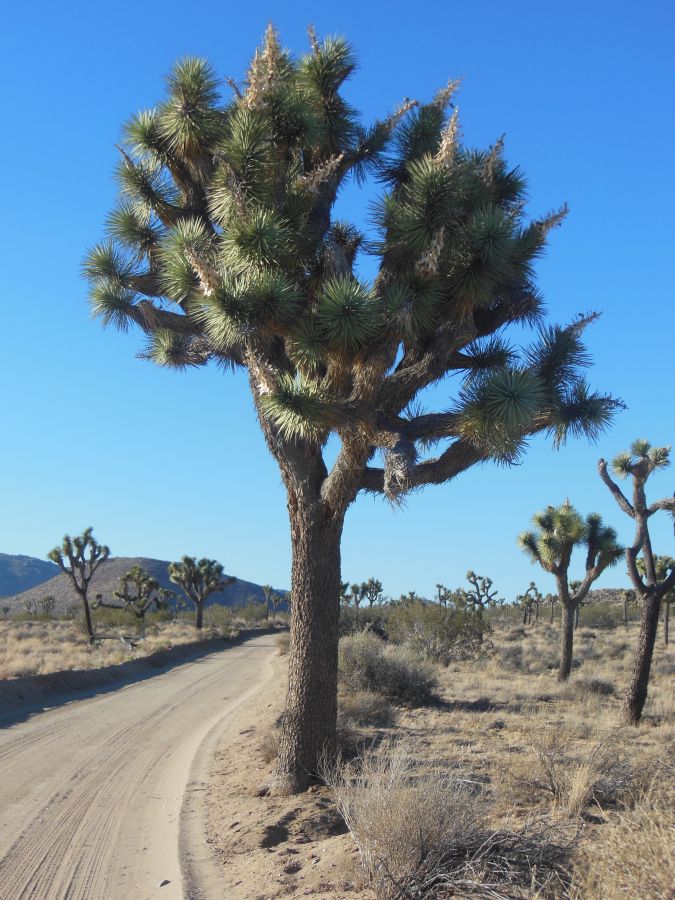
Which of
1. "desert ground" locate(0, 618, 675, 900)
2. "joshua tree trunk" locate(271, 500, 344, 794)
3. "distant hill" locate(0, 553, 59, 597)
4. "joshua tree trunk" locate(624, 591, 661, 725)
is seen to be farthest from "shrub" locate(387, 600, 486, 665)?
"distant hill" locate(0, 553, 59, 597)

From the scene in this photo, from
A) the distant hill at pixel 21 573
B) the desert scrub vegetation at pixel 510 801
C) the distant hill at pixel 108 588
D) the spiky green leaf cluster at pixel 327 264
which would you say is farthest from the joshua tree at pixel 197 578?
the distant hill at pixel 21 573

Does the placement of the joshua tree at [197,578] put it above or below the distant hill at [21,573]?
below

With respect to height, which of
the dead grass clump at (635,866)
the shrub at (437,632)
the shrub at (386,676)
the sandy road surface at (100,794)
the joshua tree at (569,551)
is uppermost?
the joshua tree at (569,551)

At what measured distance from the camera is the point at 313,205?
8617 millimetres

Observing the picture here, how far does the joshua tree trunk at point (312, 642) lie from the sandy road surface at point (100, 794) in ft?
4.77

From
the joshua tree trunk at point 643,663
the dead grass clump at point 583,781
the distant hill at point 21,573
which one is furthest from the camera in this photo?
the distant hill at point 21,573

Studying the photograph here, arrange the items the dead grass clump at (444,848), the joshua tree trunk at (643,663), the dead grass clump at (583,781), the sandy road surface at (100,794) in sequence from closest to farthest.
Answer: the dead grass clump at (444,848), the sandy road surface at (100,794), the dead grass clump at (583,781), the joshua tree trunk at (643,663)

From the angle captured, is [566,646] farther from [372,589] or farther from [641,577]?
[372,589]

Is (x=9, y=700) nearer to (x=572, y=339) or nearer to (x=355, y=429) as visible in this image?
(x=355, y=429)

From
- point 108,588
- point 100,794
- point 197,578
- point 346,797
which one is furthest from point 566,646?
point 108,588

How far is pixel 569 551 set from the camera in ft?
67.5

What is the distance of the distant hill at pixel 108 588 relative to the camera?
90.4m

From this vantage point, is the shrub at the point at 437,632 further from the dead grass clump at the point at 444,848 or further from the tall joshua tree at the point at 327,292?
the dead grass clump at the point at 444,848

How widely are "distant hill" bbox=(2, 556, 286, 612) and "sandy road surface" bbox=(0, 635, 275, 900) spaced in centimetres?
6419
